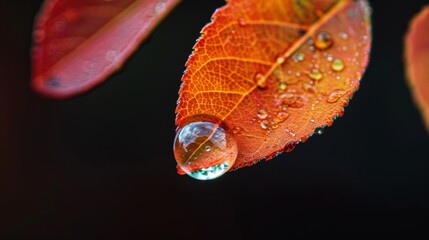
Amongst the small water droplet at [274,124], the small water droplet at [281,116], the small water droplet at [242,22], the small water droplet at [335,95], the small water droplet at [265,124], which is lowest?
the small water droplet at [265,124]

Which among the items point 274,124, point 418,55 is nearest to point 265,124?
point 274,124

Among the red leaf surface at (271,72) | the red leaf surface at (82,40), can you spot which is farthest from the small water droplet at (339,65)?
the red leaf surface at (82,40)

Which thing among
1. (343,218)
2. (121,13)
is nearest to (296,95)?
(121,13)

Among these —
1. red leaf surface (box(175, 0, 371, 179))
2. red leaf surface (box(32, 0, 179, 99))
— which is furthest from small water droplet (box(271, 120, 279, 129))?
red leaf surface (box(32, 0, 179, 99))

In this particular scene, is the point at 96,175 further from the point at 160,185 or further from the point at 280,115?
the point at 280,115

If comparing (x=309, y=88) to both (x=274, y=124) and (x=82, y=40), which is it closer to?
(x=274, y=124)

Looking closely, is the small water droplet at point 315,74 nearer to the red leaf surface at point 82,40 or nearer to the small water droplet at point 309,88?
the small water droplet at point 309,88

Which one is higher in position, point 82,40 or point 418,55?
point 418,55
